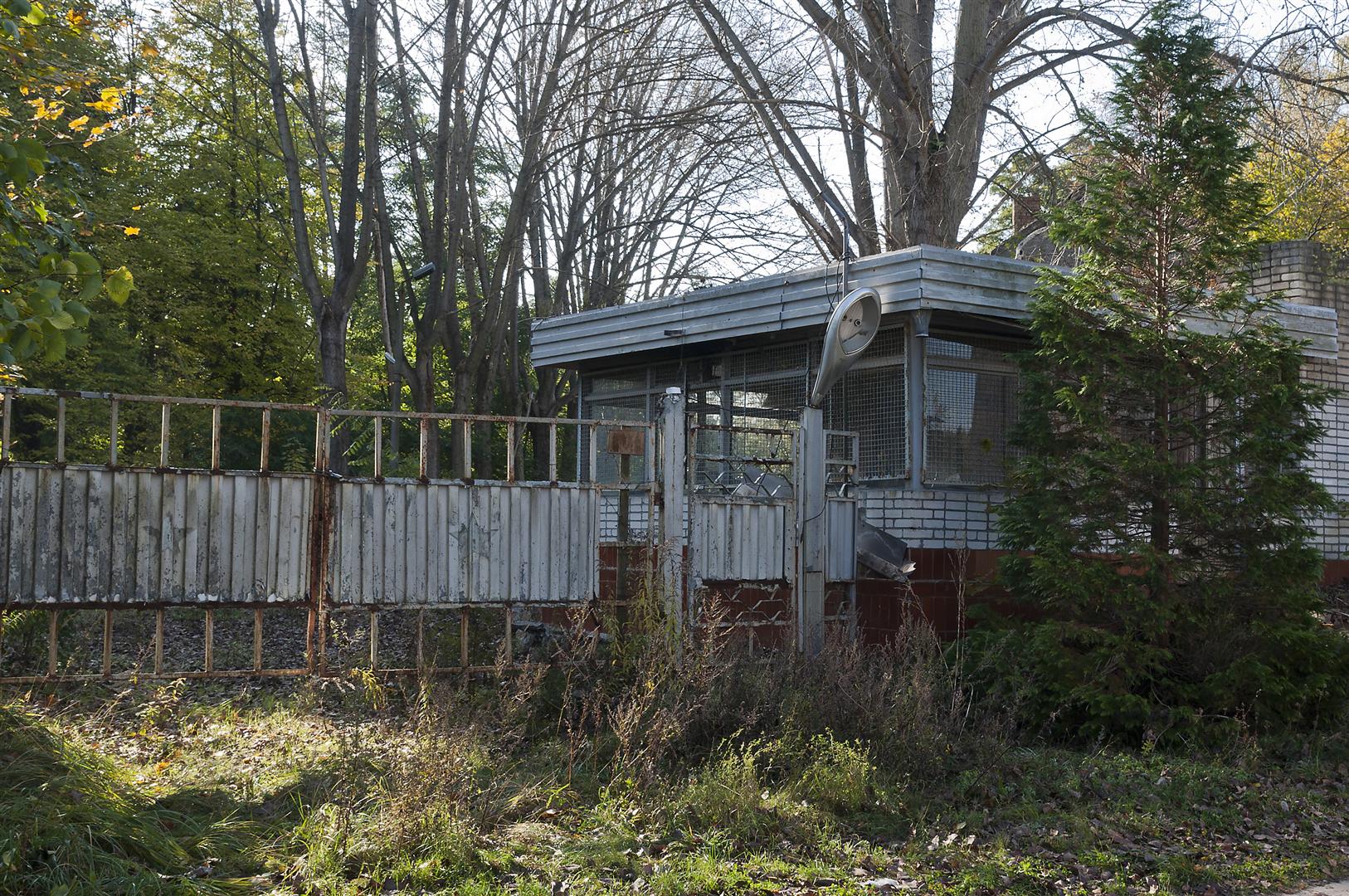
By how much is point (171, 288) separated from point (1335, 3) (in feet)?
69.6

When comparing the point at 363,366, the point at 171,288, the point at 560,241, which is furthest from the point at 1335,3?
the point at 363,366

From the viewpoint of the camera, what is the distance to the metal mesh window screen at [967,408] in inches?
466

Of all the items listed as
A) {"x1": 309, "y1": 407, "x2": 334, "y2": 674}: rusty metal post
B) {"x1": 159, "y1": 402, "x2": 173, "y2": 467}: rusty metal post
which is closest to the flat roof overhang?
{"x1": 309, "y1": 407, "x2": 334, "y2": 674}: rusty metal post

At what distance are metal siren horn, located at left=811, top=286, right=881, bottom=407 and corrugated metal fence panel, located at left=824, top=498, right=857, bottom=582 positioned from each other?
102 cm

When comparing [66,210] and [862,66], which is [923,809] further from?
[66,210]

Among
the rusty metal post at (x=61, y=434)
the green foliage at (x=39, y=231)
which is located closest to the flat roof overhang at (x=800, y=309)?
the green foliage at (x=39, y=231)

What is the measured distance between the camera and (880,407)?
39.8ft

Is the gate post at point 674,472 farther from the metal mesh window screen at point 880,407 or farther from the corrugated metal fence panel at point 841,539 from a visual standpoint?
the metal mesh window screen at point 880,407

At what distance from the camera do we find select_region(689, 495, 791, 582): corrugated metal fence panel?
9.66 metres

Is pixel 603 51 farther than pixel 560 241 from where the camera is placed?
No

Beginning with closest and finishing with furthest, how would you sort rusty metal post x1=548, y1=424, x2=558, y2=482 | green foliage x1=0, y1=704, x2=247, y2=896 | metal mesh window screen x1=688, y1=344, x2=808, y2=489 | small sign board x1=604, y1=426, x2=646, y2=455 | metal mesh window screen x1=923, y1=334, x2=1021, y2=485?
green foliage x1=0, y1=704, x2=247, y2=896
rusty metal post x1=548, y1=424, x2=558, y2=482
small sign board x1=604, y1=426, x2=646, y2=455
metal mesh window screen x1=923, y1=334, x2=1021, y2=485
metal mesh window screen x1=688, y1=344, x2=808, y2=489

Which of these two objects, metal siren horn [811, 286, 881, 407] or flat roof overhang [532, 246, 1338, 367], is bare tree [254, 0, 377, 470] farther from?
metal siren horn [811, 286, 881, 407]

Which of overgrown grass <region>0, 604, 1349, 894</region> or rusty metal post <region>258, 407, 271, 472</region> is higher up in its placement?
rusty metal post <region>258, 407, 271, 472</region>

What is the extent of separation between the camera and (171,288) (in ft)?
81.4
